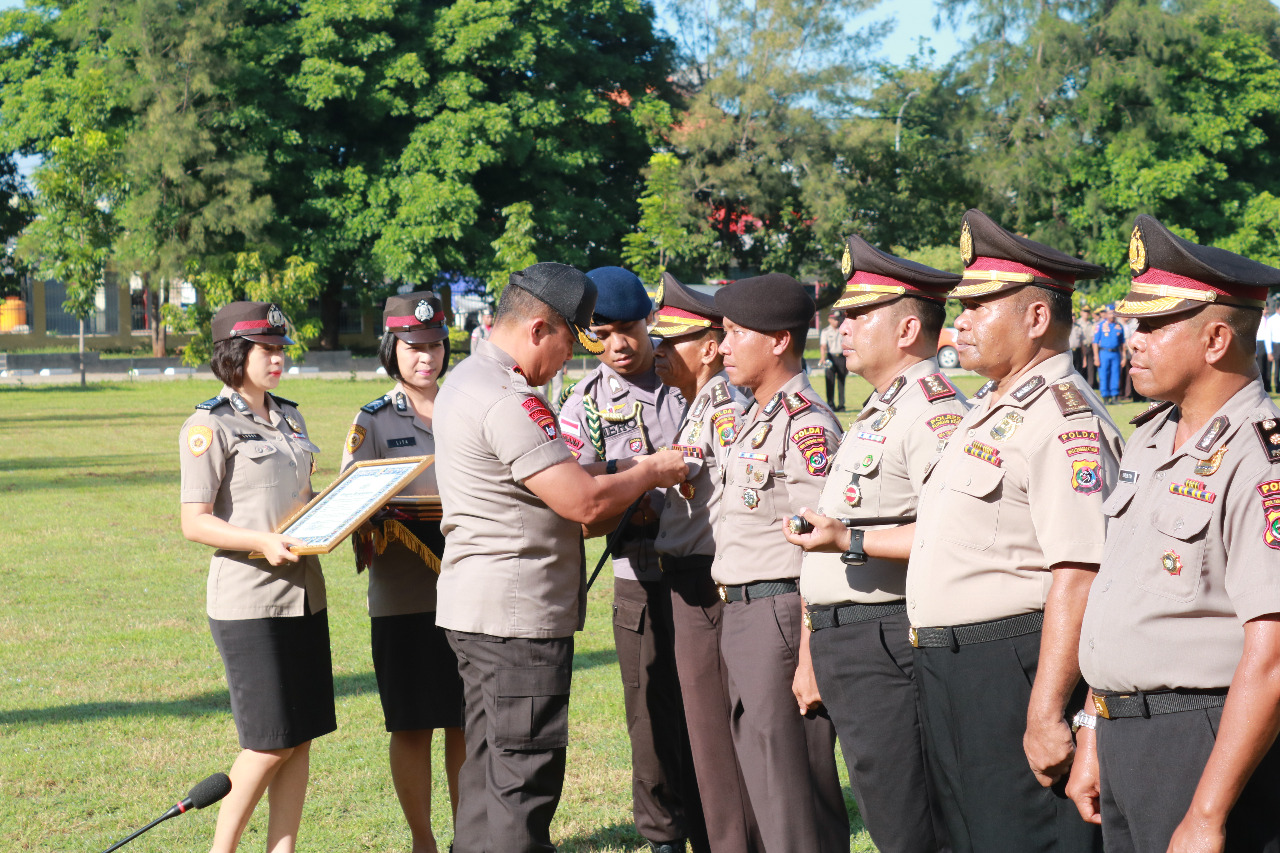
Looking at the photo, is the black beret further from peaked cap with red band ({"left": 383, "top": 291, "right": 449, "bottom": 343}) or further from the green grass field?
the green grass field

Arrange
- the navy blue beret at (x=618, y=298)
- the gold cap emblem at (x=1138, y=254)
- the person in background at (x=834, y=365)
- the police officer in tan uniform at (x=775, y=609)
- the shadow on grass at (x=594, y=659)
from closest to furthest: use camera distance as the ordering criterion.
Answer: the gold cap emblem at (x=1138, y=254), the police officer in tan uniform at (x=775, y=609), the navy blue beret at (x=618, y=298), the shadow on grass at (x=594, y=659), the person in background at (x=834, y=365)

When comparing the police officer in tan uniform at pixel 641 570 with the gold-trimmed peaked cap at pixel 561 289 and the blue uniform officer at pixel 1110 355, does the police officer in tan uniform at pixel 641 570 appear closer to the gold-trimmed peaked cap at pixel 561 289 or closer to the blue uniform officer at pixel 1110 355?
the gold-trimmed peaked cap at pixel 561 289

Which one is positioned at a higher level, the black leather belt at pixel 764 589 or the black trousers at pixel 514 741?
the black leather belt at pixel 764 589

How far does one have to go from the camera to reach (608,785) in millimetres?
5512

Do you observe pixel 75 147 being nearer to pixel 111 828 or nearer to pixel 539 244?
pixel 539 244

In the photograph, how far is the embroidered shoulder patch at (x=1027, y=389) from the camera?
126 inches

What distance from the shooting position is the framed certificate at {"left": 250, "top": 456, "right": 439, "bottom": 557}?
400 cm

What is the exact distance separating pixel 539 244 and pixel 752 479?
127 feet

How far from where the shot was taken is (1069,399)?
3.13 meters

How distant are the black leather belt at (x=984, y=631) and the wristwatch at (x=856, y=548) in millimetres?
344

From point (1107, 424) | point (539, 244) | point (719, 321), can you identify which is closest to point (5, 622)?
point (719, 321)

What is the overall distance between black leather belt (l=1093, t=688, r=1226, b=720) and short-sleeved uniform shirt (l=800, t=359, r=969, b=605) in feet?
3.10

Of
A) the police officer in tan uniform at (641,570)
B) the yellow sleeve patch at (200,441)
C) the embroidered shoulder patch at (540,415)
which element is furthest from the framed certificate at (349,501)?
the police officer in tan uniform at (641,570)

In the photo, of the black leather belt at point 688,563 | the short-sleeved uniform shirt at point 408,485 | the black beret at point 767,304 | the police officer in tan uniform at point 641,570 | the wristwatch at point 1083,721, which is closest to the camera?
the wristwatch at point 1083,721
